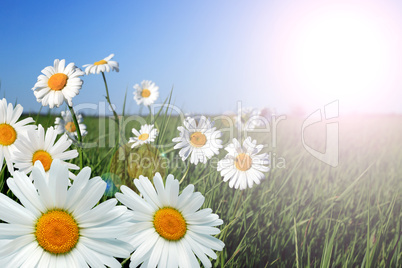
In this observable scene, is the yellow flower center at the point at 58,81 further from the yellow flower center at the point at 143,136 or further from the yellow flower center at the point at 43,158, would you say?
the yellow flower center at the point at 143,136

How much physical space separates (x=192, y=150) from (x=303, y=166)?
6.67ft

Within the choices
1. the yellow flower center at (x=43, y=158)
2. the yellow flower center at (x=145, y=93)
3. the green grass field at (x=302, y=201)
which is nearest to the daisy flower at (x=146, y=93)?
the yellow flower center at (x=145, y=93)

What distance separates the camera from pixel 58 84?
158cm

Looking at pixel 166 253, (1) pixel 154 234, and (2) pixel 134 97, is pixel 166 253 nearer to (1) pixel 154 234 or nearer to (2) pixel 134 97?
(1) pixel 154 234

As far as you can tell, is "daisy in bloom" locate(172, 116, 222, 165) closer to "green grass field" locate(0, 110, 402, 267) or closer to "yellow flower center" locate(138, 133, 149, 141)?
"green grass field" locate(0, 110, 402, 267)

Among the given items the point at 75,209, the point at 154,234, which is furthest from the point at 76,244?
the point at 154,234

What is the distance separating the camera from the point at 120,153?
2209 millimetres

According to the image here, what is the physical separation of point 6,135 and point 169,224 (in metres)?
0.86

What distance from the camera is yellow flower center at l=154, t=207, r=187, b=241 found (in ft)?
2.85

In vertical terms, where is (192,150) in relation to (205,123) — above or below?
below

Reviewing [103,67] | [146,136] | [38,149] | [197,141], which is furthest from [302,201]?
[38,149]

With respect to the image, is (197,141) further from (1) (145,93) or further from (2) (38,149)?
(1) (145,93)

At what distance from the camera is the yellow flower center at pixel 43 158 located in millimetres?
1241

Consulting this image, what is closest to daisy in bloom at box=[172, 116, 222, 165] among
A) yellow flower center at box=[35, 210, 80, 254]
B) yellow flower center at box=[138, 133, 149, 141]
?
yellow flower center at box=[138, 133, 149, 141]
